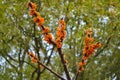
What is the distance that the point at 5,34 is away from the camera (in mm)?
13852

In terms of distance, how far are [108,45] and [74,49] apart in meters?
2.04

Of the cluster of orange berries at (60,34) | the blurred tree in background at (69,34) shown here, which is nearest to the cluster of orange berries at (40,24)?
the cluster of orange berries at (60,34)

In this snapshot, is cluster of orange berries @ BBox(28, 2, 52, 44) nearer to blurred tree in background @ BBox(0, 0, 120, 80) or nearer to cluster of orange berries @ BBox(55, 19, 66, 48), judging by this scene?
cluster of orange berries @ BBox(55, 19, 66, 48)

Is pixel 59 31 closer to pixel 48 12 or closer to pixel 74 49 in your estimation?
pixel 48 12

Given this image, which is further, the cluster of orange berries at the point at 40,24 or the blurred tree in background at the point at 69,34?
the blurred tree in background at the point at 69,34

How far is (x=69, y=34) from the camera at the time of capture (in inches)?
656

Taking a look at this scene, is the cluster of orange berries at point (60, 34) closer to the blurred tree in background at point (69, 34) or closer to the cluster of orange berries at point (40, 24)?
the cluster of orange berries at point (40, 24)

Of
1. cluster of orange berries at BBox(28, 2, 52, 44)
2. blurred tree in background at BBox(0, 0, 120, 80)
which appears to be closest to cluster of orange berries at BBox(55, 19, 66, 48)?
cluster of orange berries at BBox(28, 2, 52, 44)

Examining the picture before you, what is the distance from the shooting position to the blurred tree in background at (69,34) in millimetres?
13664

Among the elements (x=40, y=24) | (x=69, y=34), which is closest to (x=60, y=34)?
(x=40, y=24)

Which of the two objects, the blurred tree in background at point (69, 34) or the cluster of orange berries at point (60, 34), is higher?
→ the blurred tree in background at point (69, 34)

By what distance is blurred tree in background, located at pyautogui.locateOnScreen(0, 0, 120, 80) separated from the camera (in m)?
13.7

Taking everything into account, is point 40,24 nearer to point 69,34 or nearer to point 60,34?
point 60,34

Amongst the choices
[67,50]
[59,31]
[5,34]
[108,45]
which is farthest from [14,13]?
[59,31]
